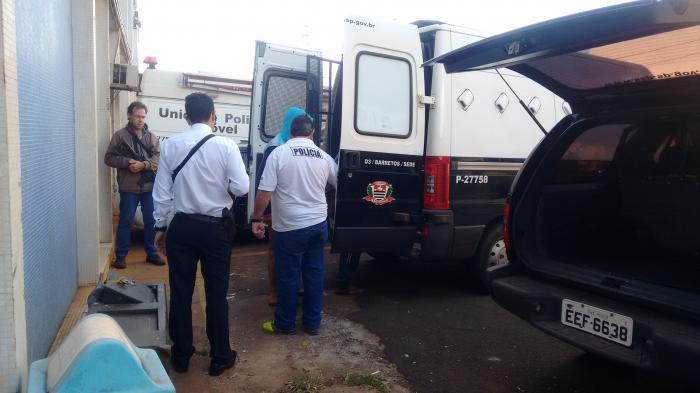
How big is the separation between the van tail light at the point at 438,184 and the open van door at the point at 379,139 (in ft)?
0.31

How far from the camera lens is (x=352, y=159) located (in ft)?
15.1

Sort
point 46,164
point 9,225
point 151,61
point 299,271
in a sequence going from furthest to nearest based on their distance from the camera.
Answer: point 151,61, point 299,271, point 46,164, point 9,225

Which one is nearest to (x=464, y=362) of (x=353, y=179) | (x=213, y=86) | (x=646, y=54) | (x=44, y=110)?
(x=353, y=179)

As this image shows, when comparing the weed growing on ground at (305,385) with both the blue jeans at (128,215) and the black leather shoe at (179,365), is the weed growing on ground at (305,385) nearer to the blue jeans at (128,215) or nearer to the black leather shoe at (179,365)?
the black leather shoe at (179,365)

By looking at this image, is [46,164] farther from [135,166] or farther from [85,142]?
[135,166]

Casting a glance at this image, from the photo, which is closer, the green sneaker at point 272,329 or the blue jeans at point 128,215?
the green sneaker at point 272,329

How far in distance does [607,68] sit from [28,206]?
327 centimetres

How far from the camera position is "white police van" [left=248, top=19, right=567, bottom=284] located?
468 centimetres

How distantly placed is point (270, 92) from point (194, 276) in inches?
116

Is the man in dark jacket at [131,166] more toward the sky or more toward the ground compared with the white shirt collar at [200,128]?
more toward the ground

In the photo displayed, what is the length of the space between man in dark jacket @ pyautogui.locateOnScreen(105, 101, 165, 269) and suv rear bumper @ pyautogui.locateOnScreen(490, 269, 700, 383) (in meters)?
3.96

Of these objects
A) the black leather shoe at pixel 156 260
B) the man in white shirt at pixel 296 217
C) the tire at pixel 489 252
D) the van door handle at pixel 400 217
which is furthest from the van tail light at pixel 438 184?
the black leather shoe at pixel 156 260

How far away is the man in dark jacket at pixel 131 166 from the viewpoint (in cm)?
582

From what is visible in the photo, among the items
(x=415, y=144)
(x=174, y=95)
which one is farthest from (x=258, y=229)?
(x=174, y=95)
